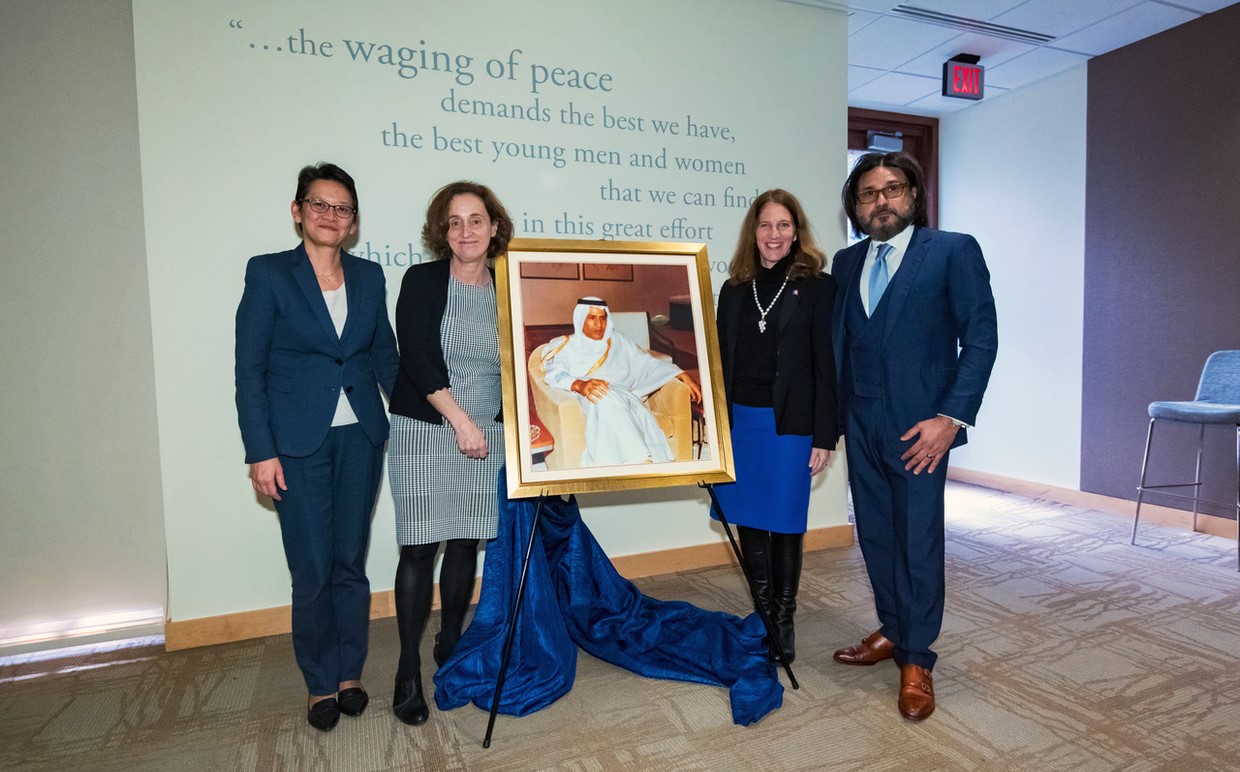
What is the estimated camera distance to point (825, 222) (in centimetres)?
392

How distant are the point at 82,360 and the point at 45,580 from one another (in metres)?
0.94

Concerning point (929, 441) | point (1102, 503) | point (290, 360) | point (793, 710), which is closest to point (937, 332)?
point (929, 441)

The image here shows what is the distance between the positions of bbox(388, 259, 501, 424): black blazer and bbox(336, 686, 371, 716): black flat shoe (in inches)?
36.5

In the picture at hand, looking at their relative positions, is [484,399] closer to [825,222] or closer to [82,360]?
[82,360]

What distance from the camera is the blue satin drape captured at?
90.6 inches

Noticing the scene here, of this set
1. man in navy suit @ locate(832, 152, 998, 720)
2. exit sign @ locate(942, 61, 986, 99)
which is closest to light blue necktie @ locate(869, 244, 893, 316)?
man in navy suit @ locate(832, 152, 998, 720)

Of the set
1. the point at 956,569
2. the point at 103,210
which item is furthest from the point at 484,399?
the point at 956,569

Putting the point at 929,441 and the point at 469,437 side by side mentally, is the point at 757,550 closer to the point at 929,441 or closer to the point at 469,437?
the point at 929,441

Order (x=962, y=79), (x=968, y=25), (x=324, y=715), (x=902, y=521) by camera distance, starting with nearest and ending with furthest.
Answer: (x=324, y=715)
(x=902, y=521)
(x=968, y=25)
(x=962, y=79)

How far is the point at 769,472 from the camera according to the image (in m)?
2.43

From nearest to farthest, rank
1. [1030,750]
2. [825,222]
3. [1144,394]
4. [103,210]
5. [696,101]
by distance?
[1030,750], [103,210], [696,101], [825,222], [1144,394]

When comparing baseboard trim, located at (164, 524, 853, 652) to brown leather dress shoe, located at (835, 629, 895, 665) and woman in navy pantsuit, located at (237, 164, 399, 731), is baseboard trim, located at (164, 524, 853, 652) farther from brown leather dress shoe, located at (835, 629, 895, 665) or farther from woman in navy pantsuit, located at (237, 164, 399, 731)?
brown leather dress shoe, located at (835, 629, 895, 665)

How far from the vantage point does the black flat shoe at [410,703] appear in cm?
220

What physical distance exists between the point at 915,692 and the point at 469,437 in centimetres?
161
